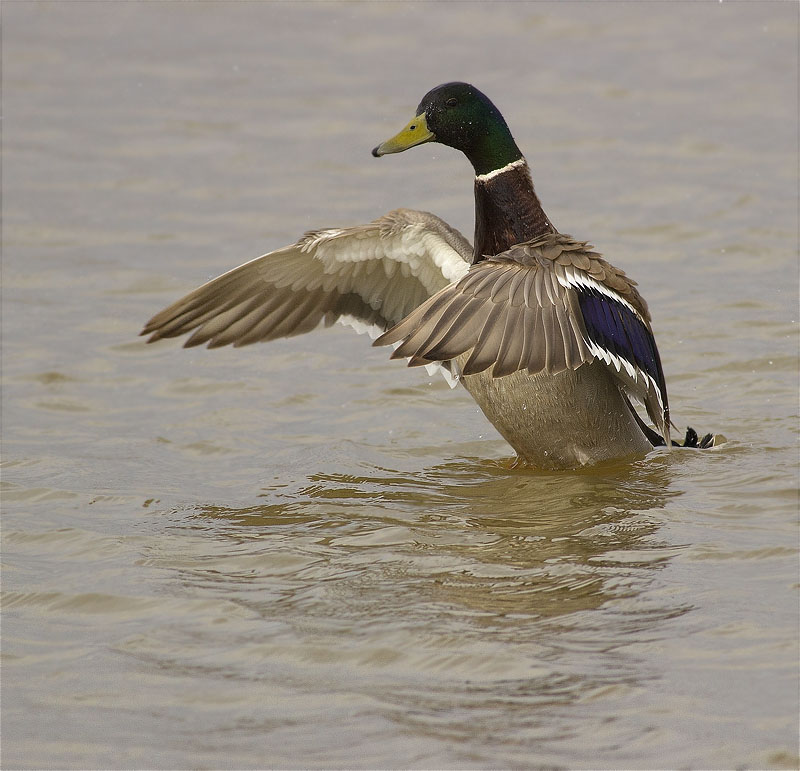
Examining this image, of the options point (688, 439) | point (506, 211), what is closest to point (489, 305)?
point (506, 211)

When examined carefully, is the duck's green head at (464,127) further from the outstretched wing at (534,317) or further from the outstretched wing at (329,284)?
the outstretched wing at (534,317)

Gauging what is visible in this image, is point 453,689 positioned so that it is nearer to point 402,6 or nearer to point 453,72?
point 453,72

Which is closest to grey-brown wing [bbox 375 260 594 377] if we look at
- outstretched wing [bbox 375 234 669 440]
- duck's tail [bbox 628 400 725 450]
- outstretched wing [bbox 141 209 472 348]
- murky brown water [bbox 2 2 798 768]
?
outstretched wing [bbox 375 234 669 440]

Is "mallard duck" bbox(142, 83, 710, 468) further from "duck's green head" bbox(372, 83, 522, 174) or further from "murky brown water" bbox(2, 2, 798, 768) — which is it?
"murky brown water" bbox(2, 2, 798, 768)

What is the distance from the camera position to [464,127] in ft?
24.4

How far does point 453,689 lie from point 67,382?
17.9ft

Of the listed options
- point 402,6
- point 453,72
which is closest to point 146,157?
point 453,72

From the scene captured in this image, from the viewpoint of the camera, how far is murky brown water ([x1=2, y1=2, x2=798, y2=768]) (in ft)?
14.9

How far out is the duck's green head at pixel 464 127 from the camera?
740cm

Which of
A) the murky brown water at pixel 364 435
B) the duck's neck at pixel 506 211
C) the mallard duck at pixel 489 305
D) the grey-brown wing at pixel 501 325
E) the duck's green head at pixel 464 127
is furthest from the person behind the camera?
the duck's green head at pixel 464 127

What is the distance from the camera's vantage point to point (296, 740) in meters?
4.32

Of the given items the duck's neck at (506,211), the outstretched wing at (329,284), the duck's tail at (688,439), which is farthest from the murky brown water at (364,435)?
the duck's neck at (506,211)

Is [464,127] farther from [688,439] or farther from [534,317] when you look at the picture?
[688,439]

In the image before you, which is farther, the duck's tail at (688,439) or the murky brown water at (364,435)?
the duck's tail at (688,439)
